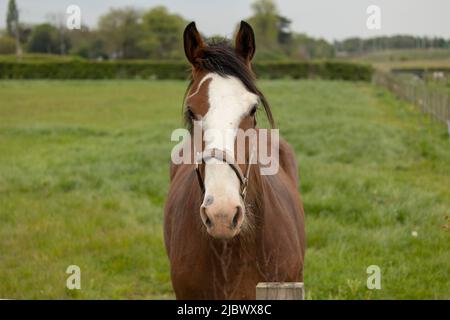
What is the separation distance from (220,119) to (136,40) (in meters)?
67.8

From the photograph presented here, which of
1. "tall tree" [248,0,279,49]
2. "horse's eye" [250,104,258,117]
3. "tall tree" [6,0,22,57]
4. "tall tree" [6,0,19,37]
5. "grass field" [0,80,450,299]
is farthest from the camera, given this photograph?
"tall tree" [248,0,279,49]

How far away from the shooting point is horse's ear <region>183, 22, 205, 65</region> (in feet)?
9.61

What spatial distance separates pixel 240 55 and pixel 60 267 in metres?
3.85

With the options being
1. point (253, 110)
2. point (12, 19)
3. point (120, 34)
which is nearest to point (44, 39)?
point (12, 19)

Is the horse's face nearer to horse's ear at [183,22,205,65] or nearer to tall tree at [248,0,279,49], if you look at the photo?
horse's ear at [183,22,205,65]

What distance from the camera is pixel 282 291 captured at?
6.28 feet

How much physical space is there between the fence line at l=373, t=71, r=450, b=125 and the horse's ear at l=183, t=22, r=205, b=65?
1084cm

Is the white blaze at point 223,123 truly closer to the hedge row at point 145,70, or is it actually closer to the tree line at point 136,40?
the hedge row at point 145,70

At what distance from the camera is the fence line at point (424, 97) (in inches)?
577

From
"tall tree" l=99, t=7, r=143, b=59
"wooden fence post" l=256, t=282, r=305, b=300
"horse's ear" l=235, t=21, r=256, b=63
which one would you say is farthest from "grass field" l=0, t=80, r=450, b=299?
"tall tree" l=99, t=7, r=143, b=59

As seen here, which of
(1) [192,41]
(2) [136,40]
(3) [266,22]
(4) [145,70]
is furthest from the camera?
(2) [136,40]

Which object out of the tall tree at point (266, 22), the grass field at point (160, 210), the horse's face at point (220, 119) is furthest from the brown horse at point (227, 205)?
the tall tree at point (266, 22)

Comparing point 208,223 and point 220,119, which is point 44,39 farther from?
point 208,223

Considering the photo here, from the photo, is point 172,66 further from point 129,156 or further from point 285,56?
point 129,156
